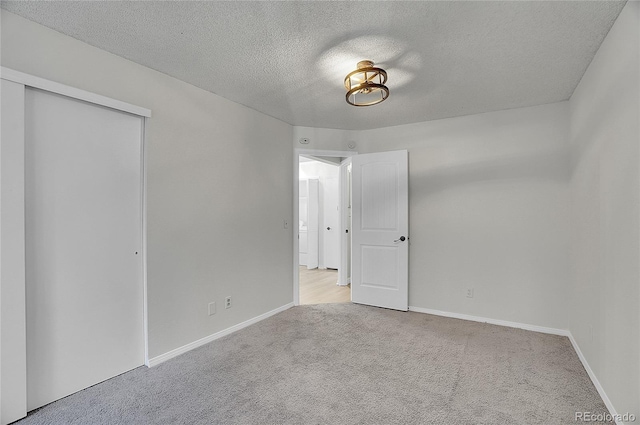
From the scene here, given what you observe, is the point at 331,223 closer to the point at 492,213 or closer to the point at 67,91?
the point at 492,213

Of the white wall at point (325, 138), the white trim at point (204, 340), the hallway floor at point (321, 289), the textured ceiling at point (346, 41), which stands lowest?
the hallway floor at point (321, 289)

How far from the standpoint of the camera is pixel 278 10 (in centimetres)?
182

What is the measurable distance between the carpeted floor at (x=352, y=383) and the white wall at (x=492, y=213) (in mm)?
472

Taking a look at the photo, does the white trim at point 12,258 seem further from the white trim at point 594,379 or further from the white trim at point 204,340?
→ the white trim at point 594,379

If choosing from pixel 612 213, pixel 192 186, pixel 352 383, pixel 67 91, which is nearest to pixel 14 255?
pixel 67 91

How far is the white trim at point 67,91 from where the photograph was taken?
184cm

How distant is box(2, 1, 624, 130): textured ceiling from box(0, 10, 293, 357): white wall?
0.16 metres

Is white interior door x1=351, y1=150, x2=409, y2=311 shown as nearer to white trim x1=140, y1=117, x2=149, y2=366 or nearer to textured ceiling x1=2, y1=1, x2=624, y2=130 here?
textured ceiling x1=2, y1=1, x2=624, y2=130

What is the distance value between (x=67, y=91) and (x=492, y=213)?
4.05 metres

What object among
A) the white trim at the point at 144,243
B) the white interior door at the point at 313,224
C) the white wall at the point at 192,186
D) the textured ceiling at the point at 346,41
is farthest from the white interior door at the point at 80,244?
the white interior door at the point at 313,224

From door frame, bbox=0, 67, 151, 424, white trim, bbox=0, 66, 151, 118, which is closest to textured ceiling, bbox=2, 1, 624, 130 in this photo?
white trim, bbox=0, 66, 151, 118

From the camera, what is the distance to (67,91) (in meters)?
2.09

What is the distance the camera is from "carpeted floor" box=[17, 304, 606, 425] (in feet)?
6.34

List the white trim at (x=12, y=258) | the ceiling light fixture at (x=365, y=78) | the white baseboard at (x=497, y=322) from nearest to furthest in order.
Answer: the white trim at (x=12, y=258) < the ceiling light fixture at (x=365, y=78) < the white baseboard at (x=497, y=322)
